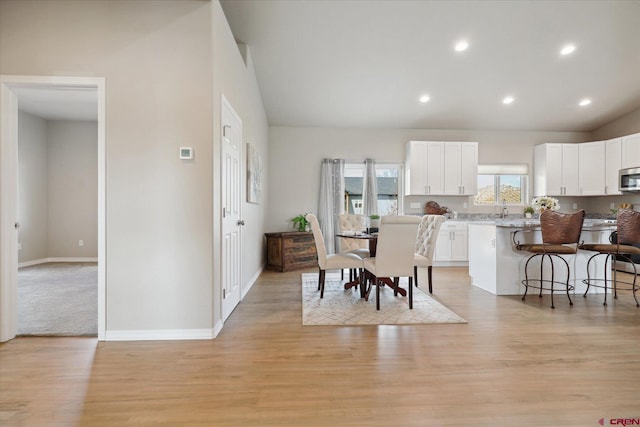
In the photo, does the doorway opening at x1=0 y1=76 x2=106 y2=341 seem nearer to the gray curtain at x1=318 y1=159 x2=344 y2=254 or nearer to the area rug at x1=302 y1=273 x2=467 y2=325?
the gray curtain at x1=318 y1=159 x2=344 y2=254

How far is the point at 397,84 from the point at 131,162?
409cm

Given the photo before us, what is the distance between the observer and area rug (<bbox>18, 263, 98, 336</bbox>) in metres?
2.82

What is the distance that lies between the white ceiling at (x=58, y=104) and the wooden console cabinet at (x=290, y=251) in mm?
3539

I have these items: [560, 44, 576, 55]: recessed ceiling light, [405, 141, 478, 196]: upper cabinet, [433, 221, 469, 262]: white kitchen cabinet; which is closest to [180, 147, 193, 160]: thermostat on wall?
[405, 141, 478, 196]: upper cabinet

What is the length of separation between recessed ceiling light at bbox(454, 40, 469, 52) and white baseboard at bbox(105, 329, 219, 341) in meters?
4.50

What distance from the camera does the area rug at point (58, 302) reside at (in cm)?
282

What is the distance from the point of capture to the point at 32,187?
20.5 ft

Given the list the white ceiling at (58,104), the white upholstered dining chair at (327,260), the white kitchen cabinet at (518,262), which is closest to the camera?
the white upholstered dining chair at (327,260)

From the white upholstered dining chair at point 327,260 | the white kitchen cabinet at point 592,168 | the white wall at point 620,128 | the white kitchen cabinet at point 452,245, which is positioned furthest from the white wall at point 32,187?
the white wall at point 620,128

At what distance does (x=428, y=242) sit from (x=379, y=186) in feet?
9.12

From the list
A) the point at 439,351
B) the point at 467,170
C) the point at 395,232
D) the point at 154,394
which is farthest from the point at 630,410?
the point at 467,170

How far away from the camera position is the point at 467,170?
6273 millimetres

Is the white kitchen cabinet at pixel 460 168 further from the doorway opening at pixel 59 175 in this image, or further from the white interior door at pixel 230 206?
the doorway opening at pixel 59 175

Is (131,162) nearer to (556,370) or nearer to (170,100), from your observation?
(170,100)
